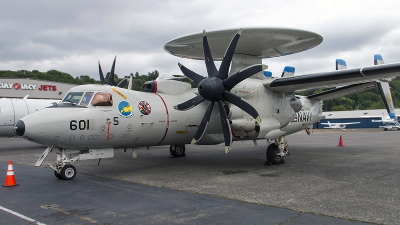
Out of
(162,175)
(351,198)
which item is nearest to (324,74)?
(351,198)

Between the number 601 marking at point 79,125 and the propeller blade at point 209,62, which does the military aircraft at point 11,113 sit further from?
the propeller blade at point 209,62

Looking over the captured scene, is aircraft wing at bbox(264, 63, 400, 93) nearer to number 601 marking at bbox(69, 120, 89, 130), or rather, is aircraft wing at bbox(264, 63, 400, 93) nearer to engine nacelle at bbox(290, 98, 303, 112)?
engine nacelle at bbox(290, 98, 303, 112)

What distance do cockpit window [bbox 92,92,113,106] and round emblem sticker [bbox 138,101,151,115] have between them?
3.65ft

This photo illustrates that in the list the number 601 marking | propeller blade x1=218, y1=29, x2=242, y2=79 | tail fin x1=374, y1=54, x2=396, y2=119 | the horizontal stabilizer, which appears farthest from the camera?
the horizontal stabilizer

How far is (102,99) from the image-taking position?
11.4 meters

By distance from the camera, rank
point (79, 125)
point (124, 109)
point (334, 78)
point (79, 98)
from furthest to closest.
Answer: point (334, 78) < point (124, 109) < point (79, 98) < point (79, 125)

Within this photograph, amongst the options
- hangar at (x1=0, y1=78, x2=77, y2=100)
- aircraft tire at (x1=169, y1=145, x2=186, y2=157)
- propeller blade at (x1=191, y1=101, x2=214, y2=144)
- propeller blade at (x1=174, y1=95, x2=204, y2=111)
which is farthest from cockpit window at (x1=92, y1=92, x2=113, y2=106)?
hangar at (x1=0, y1=78, x2=77, y2=100)

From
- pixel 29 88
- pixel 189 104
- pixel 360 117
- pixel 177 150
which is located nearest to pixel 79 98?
pixel 189 104

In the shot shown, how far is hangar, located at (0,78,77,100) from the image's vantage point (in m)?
46.3

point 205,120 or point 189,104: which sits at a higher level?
point 189,104

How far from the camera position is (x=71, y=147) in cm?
1097

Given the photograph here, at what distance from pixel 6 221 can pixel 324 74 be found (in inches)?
437

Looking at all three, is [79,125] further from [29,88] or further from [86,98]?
[29,88]

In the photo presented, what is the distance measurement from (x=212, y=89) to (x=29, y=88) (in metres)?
43.9
